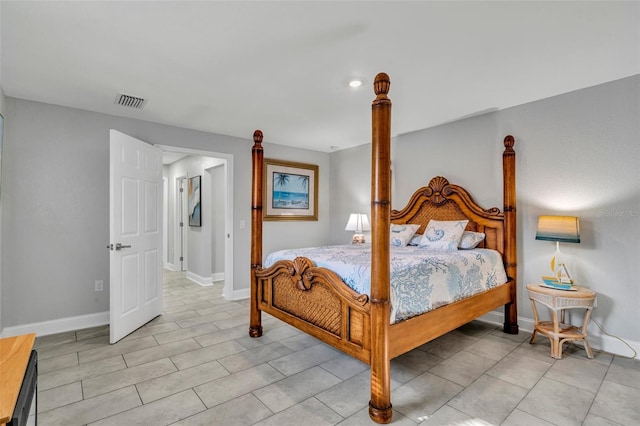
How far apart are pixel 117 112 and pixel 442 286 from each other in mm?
3798

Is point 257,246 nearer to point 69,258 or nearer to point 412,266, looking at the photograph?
point 412,266

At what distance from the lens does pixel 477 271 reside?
289cm

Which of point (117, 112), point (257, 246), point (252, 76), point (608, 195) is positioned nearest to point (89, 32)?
point (252, 76)

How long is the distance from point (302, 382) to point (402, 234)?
7.22 ft

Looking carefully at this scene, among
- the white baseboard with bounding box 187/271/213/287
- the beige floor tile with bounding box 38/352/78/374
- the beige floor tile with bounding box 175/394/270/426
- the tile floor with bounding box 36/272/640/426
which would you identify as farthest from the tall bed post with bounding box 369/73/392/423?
the white baseboard with bounding box 187/271/213/287

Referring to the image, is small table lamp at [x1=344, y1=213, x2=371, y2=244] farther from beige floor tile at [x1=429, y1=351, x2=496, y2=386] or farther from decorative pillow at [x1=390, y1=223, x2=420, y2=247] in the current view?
beige floor tile at [x1=429, y1=351, x2=496, y2=386]

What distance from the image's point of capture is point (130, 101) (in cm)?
A: 318

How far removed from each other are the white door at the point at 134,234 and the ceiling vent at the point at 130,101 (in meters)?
0.33

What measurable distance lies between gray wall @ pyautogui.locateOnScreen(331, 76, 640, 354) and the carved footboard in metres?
2.27

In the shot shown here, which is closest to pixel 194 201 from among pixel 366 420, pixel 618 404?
pixel 366 420

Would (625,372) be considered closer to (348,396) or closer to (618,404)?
(618,404)

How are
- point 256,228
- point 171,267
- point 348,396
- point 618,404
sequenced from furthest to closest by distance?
point 171,267
point 256,228
point 348,396
point 618,404

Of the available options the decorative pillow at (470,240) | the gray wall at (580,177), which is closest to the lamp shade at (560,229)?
the gray wall at (580,177)

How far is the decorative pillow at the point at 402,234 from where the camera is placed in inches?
152
